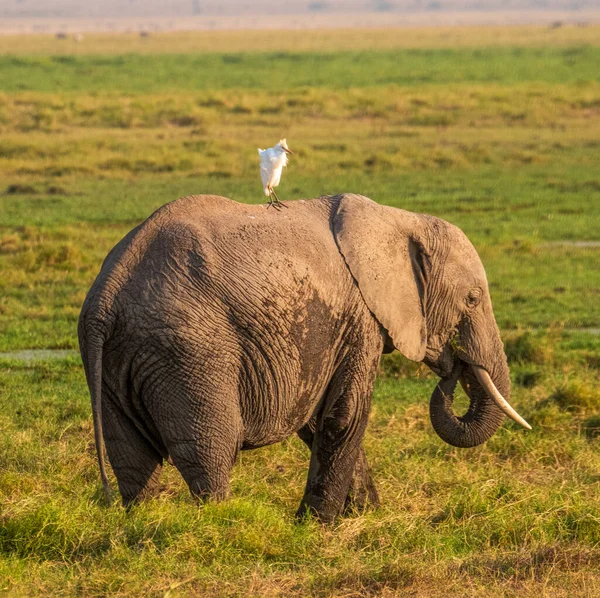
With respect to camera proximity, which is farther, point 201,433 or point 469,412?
point 469,412

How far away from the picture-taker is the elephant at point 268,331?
527 cm

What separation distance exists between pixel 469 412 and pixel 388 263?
105 cm

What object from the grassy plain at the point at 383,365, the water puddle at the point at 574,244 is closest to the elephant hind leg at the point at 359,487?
the grassy plain at the point at 383,365

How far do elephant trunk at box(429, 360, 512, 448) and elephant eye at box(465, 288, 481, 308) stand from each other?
1.08 feet

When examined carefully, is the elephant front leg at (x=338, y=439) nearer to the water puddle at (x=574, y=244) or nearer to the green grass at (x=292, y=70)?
the water puddle at (x=574, y=244)

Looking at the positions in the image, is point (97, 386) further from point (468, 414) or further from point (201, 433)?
point (468, 414)

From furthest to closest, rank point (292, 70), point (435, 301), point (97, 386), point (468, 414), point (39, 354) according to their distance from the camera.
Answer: point (292, 70) → point (39, 354) → point (468, 414) → point (435, 301) → point (97, 386)

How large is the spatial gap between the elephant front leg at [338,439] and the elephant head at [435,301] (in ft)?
0.94

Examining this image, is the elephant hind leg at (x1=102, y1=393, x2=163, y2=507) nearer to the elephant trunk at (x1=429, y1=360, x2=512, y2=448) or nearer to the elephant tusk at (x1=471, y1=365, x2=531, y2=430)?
the elephant trunk at (x1=429, y1=360, x2=512, y2=448)

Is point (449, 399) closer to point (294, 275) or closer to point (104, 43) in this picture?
point (294, 275)

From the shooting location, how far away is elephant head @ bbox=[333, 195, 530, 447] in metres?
5.88

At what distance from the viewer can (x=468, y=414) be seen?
647 cm

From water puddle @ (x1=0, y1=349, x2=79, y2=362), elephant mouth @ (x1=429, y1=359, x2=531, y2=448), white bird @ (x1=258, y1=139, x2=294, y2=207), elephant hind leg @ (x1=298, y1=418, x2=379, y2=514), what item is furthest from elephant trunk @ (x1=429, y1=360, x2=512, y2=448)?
water puddle @ (x1=0, y1=349, x2=79, y2=362)

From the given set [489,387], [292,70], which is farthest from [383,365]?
[292,70]
